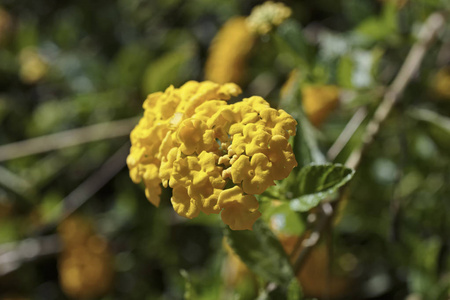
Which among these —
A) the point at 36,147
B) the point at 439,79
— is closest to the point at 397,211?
the point at 439,79

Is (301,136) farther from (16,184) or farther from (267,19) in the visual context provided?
(16,184)

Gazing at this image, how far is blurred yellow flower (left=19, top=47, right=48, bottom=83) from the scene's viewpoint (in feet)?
7.98

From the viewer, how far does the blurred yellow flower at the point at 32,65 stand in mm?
2432

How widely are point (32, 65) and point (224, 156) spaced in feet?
6.42

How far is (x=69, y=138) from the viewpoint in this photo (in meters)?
2.17

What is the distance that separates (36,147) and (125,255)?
25.9 inches

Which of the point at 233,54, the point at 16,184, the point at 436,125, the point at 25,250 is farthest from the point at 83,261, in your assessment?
the point at 436,125

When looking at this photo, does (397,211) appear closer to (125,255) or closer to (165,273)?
(165,273)

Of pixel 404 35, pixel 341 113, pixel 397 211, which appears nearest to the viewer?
pixel 397 211

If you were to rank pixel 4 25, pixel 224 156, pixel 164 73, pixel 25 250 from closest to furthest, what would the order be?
pixel 224 156, pixel 164 73, pixel 25 250, pixel 4 25

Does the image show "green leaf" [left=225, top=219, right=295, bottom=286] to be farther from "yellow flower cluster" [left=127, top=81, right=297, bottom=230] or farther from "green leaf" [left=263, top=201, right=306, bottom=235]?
"yellow flower cluster" [left=127, top=81, right=297, bottom=230]

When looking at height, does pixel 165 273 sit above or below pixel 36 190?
below

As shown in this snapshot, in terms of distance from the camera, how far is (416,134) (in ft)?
5.30

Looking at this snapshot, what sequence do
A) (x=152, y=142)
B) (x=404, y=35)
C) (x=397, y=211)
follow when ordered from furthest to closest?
1. (x=404, y=35)
2. (x=397, y=211)
3. (x=152, y=142)
